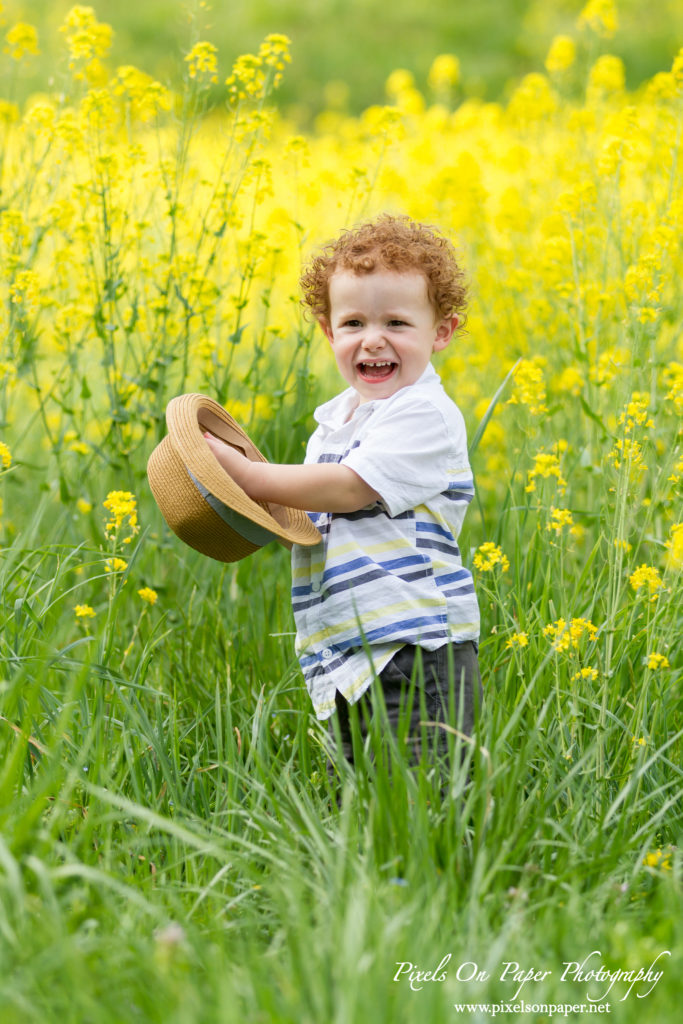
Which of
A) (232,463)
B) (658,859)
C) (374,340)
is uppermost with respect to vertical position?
(374,340)

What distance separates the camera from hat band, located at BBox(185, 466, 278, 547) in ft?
7.08

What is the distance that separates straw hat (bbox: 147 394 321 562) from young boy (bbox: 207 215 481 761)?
69mm

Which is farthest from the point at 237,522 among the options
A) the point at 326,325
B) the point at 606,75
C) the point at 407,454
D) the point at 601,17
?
the point at 606,75

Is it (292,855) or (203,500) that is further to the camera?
(203,500)

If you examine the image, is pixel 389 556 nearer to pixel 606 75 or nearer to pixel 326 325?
pixel 326 325

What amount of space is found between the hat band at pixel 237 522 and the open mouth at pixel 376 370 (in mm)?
417

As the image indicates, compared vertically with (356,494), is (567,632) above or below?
below

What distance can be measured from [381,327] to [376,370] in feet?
0.32

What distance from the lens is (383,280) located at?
91.3 inches

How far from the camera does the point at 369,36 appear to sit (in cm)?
1769

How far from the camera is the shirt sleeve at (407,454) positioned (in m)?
2.19

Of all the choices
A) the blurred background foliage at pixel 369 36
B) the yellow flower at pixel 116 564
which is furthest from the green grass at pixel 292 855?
the blurred background foliage at pixel 369 36

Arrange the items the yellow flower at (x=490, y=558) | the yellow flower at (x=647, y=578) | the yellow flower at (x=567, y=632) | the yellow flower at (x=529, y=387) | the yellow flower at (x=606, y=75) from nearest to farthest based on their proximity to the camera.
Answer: the yellow flower at (x=567, y=632) < the yellow flower at (x=647, y=578) < the yellow flower at (x=490, y=558) < the yellow flower at (x=529, y=387) < the yellow flower at (x=606, y=75)

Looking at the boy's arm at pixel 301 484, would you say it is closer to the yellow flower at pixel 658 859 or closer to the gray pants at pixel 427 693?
the gray pants at pixel 427 693
